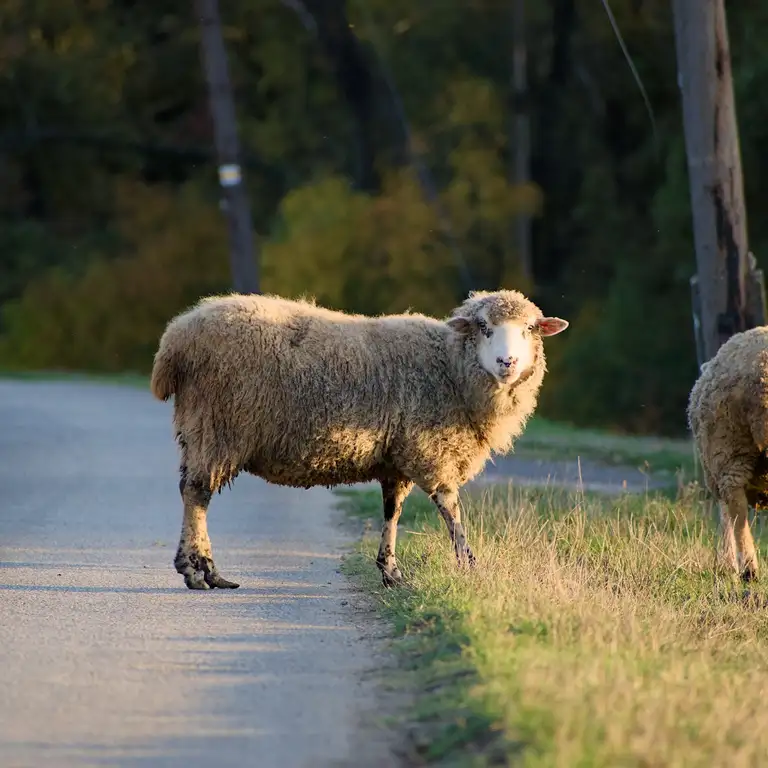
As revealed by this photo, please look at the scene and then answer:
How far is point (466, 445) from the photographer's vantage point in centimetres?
1067

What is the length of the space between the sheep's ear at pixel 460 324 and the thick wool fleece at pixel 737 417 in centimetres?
172

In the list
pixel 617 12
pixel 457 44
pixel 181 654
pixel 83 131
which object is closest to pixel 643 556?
pixel 181 654

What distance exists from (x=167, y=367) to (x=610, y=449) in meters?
11.0

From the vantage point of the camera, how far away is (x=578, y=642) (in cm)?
791

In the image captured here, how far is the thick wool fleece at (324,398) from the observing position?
412 inches

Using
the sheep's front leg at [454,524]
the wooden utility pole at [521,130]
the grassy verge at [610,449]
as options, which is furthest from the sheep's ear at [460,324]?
the wooden utility pole at [521,130]

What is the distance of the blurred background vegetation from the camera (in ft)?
95.1

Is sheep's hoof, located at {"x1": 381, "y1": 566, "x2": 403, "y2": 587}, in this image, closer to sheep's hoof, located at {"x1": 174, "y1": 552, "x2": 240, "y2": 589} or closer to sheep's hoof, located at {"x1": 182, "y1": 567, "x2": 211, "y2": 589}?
sheep's hoof, located at {"x1": 174, "y1": 552, "x2": 240, "y2": 589}

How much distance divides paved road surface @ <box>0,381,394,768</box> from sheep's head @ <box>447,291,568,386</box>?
1.58 m

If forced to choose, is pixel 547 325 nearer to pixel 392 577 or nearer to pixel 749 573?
pixel 392 577

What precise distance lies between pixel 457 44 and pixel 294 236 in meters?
6.78

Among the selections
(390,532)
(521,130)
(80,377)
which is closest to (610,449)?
(390,532)

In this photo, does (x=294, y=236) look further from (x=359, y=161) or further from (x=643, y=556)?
A: (x=643, y=556)

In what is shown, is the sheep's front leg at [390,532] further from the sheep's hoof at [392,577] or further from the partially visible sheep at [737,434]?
the partially visible sheep at [737,434]
